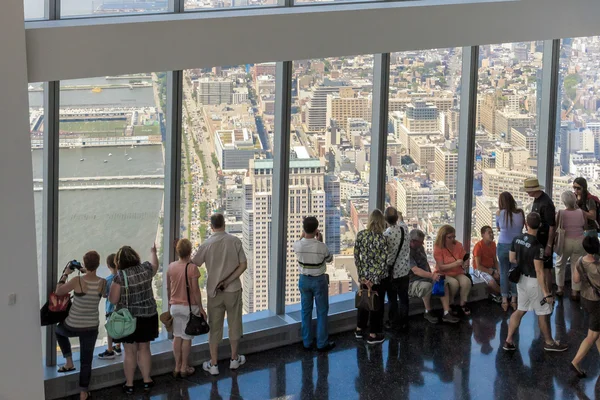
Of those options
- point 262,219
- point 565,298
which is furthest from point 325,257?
point 565,298

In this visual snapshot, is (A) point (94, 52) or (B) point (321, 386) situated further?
(B) point (321, 386)

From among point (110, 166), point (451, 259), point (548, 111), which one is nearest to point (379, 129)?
point (451, 259)

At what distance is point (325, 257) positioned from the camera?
343 inches

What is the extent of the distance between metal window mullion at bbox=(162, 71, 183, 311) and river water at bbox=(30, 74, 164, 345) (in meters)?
0.09

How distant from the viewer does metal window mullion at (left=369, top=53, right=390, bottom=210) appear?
31.0 feet

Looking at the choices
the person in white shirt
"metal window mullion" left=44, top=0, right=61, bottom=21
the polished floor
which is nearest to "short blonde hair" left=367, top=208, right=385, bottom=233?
the person in white shirt

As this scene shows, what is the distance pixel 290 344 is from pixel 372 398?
54.9 inches

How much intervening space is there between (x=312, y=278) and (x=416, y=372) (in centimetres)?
131

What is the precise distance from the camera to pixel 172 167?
27.7 feet

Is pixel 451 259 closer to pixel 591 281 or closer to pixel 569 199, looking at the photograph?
pixel 569 199

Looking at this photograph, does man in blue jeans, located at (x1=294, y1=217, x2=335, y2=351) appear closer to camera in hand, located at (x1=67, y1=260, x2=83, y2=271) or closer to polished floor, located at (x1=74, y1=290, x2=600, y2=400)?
polished floor, located at (x1=74, y1=290, x2=600, y2=400)

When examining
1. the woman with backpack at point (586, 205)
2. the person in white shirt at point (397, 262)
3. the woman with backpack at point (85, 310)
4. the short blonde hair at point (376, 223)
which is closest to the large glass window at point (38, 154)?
the woman with backpack at point (85, 310)

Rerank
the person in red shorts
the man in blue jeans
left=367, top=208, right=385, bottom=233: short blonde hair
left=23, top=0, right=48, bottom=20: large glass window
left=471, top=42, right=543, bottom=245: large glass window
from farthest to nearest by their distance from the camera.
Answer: left=471, top=42, right=543, bottom=245: large glass window, the person in red shorts, left=367, top=208, right=385, bottom=233: short blonde hair, the man in blue jeans, left=23, top=0, right=48, bottom=20: large glass window

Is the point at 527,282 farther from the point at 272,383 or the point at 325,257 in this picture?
the point at 272,383
